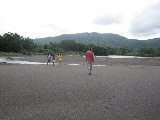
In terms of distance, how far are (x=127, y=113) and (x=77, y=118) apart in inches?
56.4

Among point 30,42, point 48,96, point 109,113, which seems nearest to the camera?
point 109,113

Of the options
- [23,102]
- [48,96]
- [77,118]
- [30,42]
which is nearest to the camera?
[77,118]

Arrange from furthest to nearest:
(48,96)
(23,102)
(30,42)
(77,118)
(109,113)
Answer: (30,42) < (48,96) < (23,102) < (109,113) < (77,118)

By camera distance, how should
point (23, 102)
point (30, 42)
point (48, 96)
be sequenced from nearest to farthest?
point (23, 102)
point (48, 96)
point (30, 42)

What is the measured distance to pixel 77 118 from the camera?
21.0ft

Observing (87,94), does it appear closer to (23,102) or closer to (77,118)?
(23,102)

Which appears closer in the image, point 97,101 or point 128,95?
point 97,101

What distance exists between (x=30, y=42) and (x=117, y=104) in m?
144

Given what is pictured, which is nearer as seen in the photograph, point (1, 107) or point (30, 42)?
point (1, 107)

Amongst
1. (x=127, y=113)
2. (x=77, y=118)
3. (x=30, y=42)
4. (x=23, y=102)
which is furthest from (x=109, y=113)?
(x=30, y=42)

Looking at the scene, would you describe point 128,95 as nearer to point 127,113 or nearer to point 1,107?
point 127,113

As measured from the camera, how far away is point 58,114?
6.73 m

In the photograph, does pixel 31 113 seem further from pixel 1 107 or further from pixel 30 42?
pixel 30 42

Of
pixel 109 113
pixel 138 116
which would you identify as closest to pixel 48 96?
pixel 109 113
